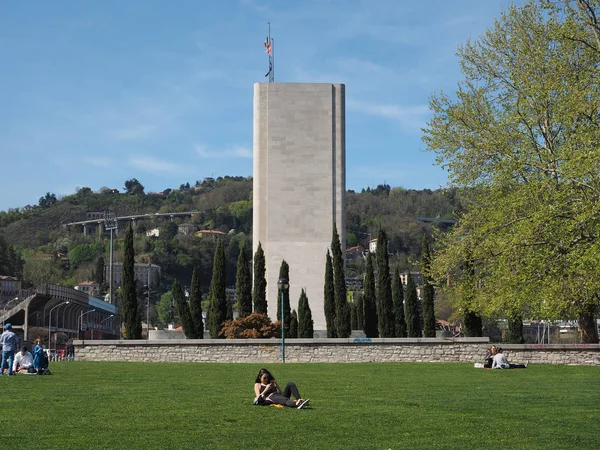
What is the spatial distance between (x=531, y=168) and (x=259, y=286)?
84.1ft

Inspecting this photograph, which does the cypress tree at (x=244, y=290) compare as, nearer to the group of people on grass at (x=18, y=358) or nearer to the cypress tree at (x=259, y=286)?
the cypress tree at (x=259, y=286)

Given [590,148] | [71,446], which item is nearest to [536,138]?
[590,148]

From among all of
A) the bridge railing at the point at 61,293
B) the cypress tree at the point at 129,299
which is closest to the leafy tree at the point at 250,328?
the cypress tree at the point at 129,299

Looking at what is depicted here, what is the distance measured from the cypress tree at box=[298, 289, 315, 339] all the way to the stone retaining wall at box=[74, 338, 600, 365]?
1447cm

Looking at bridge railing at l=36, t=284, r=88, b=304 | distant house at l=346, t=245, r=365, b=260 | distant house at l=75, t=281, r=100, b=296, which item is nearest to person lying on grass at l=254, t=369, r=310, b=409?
bridge railing at l=36, t=284, r=88, b=304

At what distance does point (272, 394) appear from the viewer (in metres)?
16.1

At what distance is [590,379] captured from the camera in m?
24.0

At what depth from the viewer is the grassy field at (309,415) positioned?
11539 mm

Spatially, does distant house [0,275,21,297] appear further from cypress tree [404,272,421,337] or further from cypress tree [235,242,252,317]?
cypress tree [404,272,421,337]

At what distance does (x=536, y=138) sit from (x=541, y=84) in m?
1.88

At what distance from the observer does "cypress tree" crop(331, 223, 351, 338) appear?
5144 cm

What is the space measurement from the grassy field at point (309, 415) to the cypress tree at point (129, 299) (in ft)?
81.6

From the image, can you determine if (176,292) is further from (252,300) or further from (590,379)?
(590,379)

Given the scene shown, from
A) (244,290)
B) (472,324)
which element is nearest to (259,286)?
(244,290)
